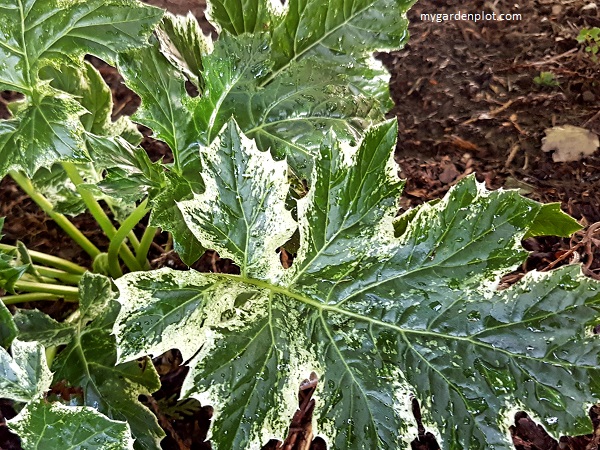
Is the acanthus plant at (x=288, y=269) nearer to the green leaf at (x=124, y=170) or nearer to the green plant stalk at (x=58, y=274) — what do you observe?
the green leaf at (x=124, y=170)

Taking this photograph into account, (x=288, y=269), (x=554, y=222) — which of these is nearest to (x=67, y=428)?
(x=288, y=269)

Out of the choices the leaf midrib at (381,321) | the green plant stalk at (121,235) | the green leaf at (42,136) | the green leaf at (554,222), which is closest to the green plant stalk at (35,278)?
the green plant stalk at (121,235)

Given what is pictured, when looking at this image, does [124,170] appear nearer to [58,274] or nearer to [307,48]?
[307,48]

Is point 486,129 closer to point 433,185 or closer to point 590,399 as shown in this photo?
point 433,185

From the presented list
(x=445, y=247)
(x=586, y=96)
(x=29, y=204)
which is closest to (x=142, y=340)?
(x=445, y=247)

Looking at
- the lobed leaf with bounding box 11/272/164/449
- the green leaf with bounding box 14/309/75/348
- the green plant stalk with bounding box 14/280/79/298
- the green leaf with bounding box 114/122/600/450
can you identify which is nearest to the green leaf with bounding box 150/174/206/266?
the green leaf with bounding box 114/122/600/450

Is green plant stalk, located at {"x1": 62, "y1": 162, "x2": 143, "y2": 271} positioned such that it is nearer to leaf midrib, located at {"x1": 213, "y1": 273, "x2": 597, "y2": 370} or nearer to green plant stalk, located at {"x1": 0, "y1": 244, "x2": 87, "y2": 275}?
green plant stalk, located at {"x1": 0, "y1": 244, "x2": 87, "y2": 275}
